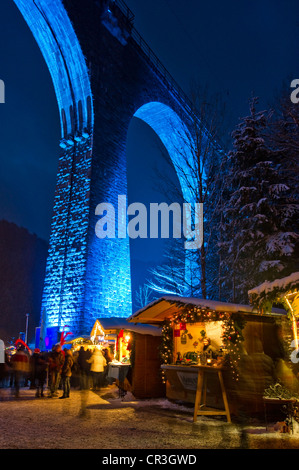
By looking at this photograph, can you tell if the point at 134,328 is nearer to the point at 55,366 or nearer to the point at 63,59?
the point at 55,366

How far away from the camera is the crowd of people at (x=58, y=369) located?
364 inches

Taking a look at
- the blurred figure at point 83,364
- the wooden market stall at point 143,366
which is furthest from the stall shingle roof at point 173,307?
the blurred figure at point 83,364

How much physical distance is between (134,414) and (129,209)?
40.0 feet

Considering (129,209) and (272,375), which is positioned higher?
(129,209)

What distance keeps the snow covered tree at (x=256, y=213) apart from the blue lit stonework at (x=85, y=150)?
5220mm

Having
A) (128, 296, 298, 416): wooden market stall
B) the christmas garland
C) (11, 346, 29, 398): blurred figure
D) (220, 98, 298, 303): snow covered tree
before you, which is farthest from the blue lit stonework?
the christmas garland

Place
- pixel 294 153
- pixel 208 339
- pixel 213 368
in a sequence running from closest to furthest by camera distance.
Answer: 1. pixel 213 368
2. pixel 208 339
3. pixel 294 153

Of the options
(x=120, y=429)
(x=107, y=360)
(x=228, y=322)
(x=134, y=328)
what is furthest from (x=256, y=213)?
(x=120, y=429)

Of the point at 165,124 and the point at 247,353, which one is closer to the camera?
the point at 247,353

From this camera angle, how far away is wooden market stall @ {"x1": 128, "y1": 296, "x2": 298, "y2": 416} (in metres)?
6.79

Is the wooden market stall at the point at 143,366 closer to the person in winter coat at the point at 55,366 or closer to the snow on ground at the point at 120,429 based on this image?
the snow on ground at the point at 120,429

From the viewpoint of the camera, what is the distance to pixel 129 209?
60.0ft
